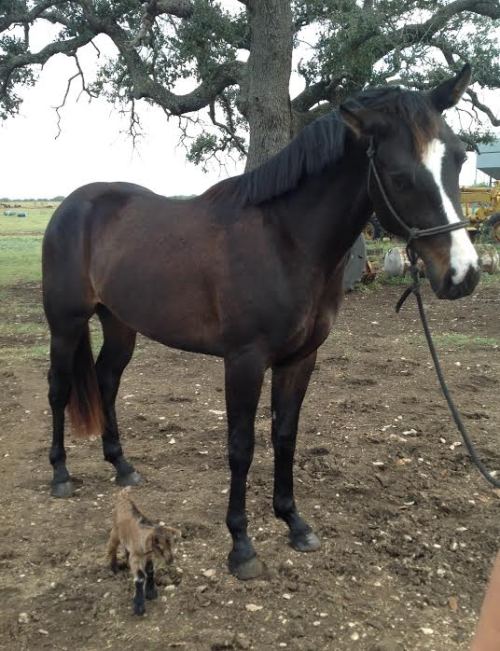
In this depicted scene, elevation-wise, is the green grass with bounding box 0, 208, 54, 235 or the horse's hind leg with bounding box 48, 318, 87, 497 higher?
the green grass with bounding box 0, 208, 54, 235

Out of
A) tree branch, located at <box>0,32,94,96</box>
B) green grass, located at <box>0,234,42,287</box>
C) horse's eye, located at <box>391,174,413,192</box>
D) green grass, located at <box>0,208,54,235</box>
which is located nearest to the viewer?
horse's eye, located at <box>391,174,413,192</box>

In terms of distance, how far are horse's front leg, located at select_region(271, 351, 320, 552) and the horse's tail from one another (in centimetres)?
141

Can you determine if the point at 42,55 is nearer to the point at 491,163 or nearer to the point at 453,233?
the point at 453,233

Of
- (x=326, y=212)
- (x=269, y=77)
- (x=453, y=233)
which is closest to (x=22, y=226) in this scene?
(x=269, y=77)

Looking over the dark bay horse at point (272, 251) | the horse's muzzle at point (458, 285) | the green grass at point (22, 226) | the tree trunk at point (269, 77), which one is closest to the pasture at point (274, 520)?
the dark bay horse at point (272, 251)

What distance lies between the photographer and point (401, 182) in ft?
7.05

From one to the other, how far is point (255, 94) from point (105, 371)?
7.38m

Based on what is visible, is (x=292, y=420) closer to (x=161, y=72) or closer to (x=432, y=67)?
(x=432, y=67)

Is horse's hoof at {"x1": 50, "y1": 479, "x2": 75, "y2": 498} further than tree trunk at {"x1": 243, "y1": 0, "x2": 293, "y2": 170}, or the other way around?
tree trunk at {"x1": 243, "y1": 0, "x2": 293, "y2": 170}

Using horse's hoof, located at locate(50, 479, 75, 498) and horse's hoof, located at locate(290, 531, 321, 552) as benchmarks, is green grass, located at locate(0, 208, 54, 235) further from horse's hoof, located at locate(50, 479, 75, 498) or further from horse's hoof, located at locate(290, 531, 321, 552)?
horse's hoof, located at locate(290, 531, 321, 552)

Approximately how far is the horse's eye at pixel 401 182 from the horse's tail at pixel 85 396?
7.82 ft

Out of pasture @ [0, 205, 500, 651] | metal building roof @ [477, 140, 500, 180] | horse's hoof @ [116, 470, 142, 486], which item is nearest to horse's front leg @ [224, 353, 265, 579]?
pasture @ [0, 205, 500, 651]

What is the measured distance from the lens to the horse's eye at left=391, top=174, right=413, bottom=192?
2.13 metres

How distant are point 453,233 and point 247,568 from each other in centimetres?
185
